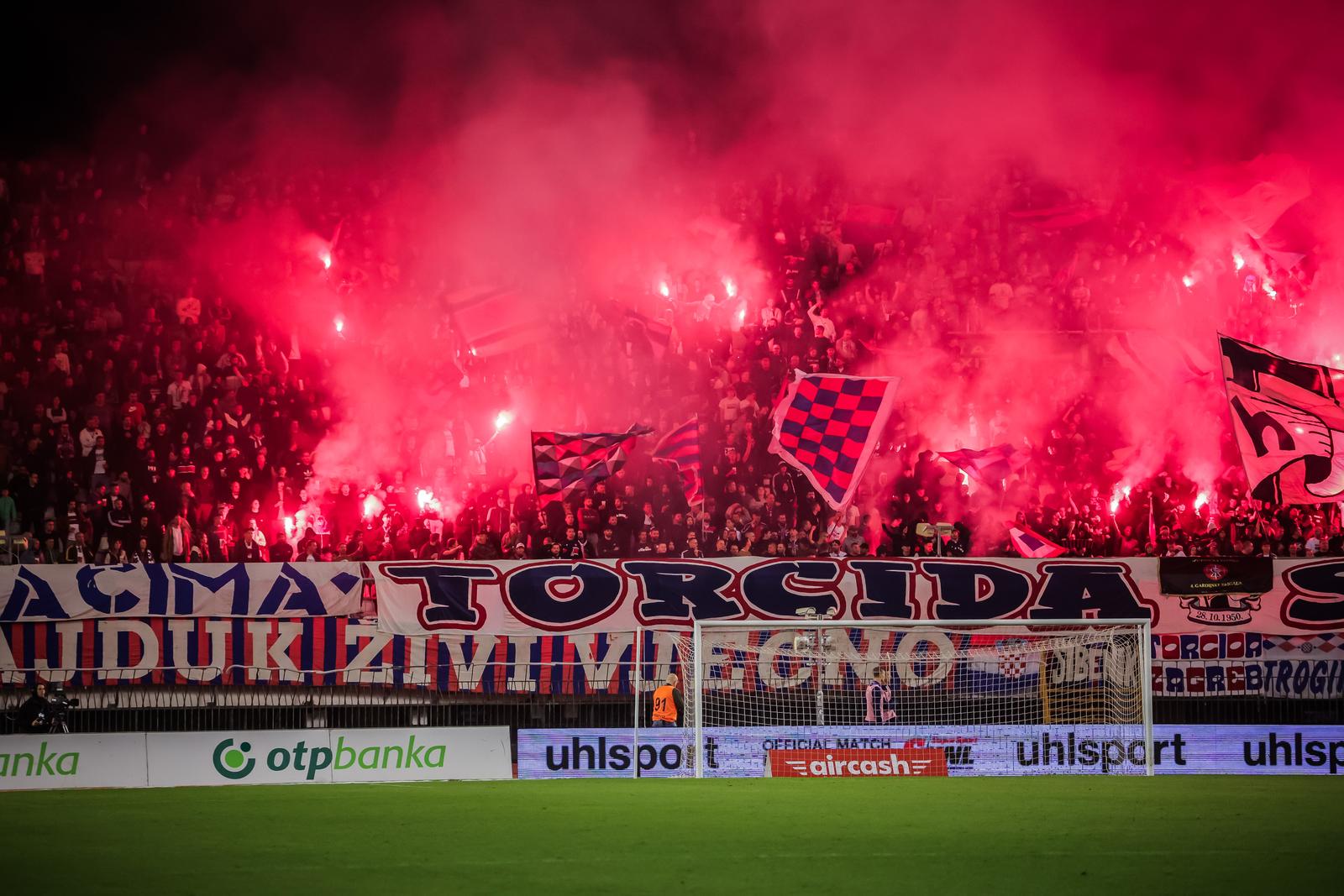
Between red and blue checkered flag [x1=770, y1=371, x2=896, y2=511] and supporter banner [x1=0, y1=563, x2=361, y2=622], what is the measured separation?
18.2 ft

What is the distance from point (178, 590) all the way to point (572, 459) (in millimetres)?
4982

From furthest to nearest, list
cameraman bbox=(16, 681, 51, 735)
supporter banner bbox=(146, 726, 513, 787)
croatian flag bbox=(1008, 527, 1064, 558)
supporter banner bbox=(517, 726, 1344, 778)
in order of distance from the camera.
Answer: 1. croatian flag bbox=(1008, 527, 1064, 558)
2. cameraman bbox=(16, 681, 51, 735)
3. supporter banner bbox=(517, 726, 1344, 778)
4. supporter banner bbox=(146, 726, 513, 787)

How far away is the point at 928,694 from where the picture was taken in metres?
14.3

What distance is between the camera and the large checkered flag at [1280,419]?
13.7m

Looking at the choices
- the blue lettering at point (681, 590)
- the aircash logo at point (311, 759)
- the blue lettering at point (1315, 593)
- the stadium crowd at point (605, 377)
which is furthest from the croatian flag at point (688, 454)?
the blue lettering at point (1315, 593)

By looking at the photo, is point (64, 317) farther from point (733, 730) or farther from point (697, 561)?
point (733, 730)

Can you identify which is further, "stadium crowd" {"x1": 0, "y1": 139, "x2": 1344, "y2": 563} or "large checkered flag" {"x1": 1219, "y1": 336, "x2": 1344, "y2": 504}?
"stadium crowd" {"x1": 0, "y1": 139, "x2": 1344, "y2": 563}

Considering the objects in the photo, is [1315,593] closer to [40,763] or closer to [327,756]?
[327,756]

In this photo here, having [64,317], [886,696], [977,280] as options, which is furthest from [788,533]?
[64,317]

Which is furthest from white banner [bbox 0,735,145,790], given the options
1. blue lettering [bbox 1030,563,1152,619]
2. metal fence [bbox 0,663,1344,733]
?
blue lettering [bbox 1030,563,1152,619]

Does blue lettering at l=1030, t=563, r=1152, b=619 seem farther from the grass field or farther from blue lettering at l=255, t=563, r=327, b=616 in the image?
blue lettering at l=255, t=563, r=327, b=616

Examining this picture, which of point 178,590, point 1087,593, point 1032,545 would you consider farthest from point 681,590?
point 178,590

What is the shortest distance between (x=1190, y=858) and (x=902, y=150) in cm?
1745

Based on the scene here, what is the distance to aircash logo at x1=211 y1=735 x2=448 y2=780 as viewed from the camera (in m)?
11.9
